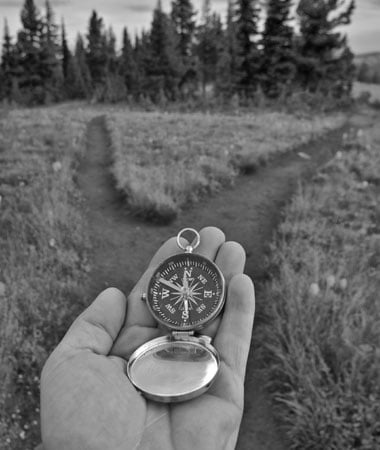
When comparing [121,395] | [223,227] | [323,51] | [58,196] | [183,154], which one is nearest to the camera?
[121,395]

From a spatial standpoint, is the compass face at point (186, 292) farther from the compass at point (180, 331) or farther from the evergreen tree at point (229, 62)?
the evergreen tree at point (229, 62)

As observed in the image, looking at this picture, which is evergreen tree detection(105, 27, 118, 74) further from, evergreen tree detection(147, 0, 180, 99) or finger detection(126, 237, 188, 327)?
finger detection(126, 237, 188, 327)

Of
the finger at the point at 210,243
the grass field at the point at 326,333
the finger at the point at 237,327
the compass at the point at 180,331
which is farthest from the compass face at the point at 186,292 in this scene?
the grass field at the point at 326,333

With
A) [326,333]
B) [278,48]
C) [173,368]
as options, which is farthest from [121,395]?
[278,48]

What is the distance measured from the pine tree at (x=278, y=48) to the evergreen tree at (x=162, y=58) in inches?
356

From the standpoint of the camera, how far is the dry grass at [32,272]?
4.23 metres

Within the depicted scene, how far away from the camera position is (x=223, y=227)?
26.6 ft

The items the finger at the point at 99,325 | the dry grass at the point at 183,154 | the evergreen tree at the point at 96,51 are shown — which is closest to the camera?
the finger at the point at 99,325

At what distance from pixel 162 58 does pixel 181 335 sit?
134 ft

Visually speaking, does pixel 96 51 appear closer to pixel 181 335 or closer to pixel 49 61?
pixel 49 61

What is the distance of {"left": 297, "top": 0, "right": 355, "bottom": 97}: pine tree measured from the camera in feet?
110

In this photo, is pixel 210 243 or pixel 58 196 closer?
pixel 210 243

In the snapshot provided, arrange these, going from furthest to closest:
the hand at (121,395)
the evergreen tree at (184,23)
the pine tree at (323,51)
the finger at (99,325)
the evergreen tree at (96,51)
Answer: the evergreen tree at (96,51) → the evergreen tree at (184,23) → the pine tree at (323,51) → the finger at (99,325) → the hand at (121,395)

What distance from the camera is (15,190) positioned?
8.48 meters
